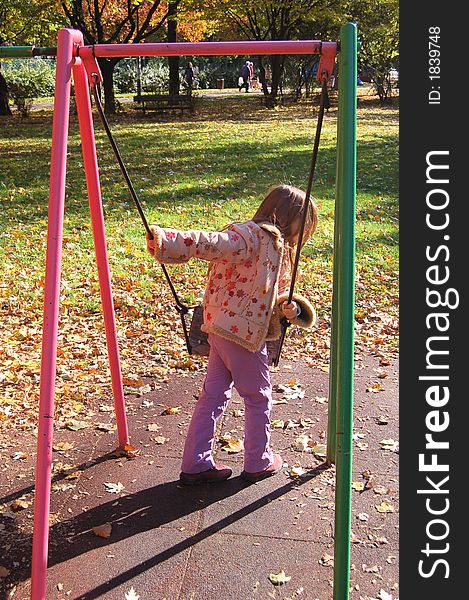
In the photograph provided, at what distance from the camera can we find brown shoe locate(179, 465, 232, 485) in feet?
11.6

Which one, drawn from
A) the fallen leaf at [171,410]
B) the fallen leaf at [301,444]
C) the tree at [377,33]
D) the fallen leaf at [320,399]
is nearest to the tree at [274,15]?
the tree at [377,33]

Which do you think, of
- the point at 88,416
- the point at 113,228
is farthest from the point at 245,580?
the point at 113,228

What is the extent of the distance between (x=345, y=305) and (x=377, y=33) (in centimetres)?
2873

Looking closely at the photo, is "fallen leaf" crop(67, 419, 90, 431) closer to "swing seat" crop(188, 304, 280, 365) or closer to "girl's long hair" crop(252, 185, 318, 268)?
"swing seat" crop(188, 304, 280, 365)

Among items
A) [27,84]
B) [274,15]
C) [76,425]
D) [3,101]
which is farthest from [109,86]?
[76,425]

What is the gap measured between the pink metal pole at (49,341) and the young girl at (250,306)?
23.4 inches

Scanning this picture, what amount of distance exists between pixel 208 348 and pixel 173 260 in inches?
30.3

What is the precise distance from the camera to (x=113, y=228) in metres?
8.84

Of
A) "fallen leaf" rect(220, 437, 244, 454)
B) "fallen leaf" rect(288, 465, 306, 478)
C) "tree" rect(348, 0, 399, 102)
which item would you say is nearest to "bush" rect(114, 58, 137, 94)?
"tree" rect(348, 0, 399, 102)

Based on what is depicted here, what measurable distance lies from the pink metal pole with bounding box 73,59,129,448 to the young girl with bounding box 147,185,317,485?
1.59 feet

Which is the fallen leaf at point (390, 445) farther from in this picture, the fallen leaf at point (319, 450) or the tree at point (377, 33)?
the tree at point (377, 33)

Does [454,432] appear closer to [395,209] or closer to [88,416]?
[88,416]

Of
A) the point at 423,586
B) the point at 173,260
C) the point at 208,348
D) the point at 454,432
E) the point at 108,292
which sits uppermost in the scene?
the point at 173,260

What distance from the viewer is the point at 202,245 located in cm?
290
